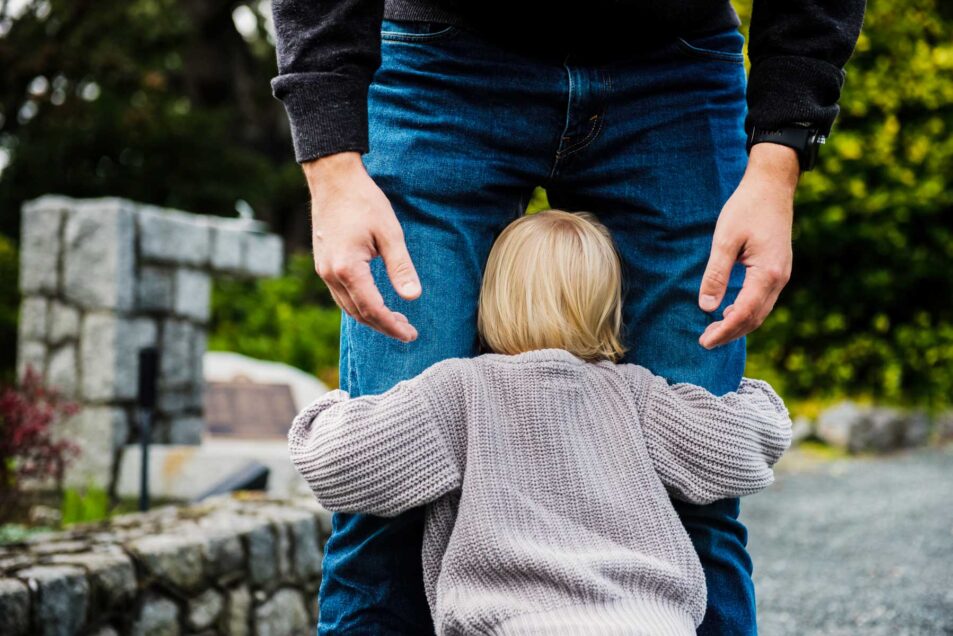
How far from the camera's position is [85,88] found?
37.9 feet

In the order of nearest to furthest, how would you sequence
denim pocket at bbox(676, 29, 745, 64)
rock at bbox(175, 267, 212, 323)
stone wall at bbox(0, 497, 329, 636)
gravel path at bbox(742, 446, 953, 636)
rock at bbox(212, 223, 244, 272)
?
denim pocket at bbox(676, 29, 745, 64), stone wall at bbox(0, 497, 329, 636), gravel path at bbox(742, 446, 953, 636), rock at bbox(175, 267, 212, 323), rock at bbox(212, 223, 244, 272)

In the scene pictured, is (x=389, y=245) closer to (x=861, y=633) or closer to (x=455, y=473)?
(x=455, y=473)

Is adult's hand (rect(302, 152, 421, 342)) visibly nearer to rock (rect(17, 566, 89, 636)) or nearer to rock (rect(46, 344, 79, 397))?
rock (rect(17, 566, 89, 636))

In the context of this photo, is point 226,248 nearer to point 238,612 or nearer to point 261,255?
point 261,255

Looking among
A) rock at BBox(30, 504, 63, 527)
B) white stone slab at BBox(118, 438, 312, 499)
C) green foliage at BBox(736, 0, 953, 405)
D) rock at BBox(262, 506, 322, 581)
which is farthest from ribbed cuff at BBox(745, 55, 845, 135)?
green foliage at BBox(736, 0, 953, 405)

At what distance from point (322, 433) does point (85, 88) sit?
11407 mm

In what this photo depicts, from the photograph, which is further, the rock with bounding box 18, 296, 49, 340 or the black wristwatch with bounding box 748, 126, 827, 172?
the rock with bounding box 18, 296, 49, 340

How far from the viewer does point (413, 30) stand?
1447 millimetres

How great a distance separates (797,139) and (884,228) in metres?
5.55

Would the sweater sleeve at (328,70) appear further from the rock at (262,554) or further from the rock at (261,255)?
the rock at (261,255)

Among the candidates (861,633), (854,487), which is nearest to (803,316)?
(854,487)

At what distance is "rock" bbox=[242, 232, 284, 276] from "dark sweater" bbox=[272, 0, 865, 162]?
12.6 ft

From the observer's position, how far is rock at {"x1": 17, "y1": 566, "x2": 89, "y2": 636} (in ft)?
7.33

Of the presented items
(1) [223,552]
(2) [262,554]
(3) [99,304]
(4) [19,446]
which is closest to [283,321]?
(3) [99,304]
